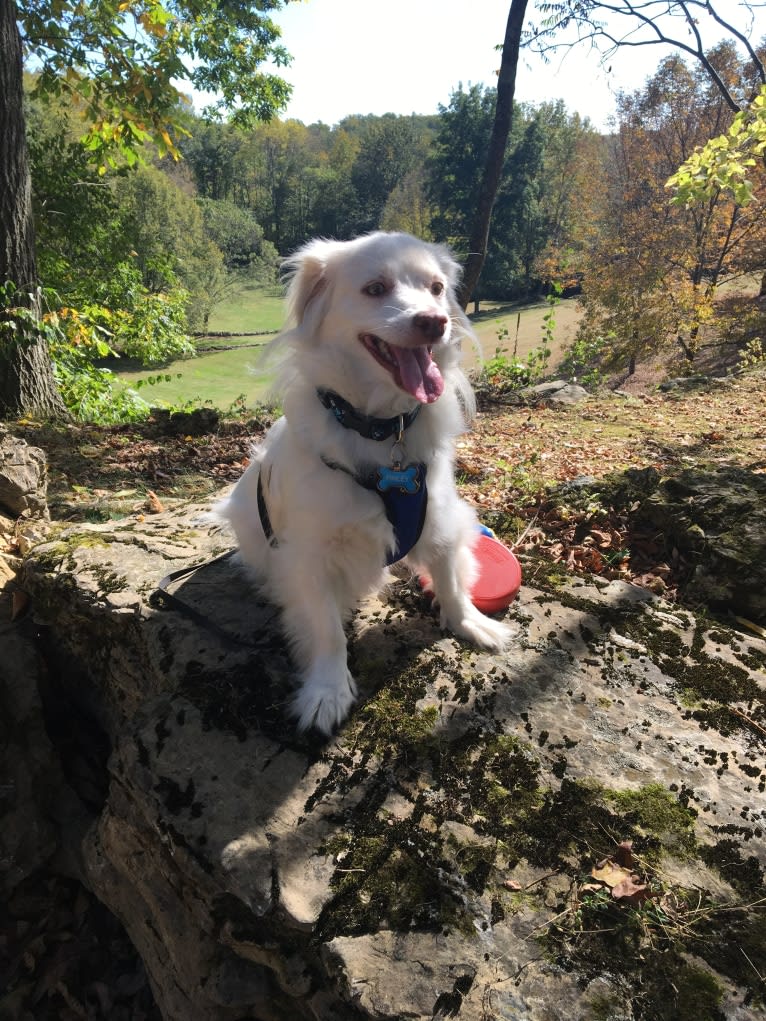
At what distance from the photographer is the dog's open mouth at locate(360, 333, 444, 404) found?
237 centimetres

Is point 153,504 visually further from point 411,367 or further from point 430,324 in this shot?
point 430,324

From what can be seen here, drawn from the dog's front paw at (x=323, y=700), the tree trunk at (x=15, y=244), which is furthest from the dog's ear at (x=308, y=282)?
the tree trunk at (x=15, y=244)

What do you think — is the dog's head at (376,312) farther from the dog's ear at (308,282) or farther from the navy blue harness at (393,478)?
the navy blue harness at (393,478)

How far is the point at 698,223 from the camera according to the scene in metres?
19.8

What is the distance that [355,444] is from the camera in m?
2.52

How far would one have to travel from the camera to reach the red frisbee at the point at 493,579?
303 cm

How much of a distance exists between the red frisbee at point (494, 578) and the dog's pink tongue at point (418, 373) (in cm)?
109

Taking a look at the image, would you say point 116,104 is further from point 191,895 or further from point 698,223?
point 698,223

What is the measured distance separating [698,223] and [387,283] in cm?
2179

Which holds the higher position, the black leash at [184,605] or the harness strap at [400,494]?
the harness strap at [400,494]

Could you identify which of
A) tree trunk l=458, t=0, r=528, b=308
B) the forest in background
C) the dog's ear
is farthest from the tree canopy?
the dog's ear

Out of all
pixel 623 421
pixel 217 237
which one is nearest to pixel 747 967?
pixel 623 421

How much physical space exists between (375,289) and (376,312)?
0.15 meters

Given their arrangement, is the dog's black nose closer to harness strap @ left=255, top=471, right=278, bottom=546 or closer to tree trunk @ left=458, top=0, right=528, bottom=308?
harness strap @ left=255, top=471, right=278, bottom=546
